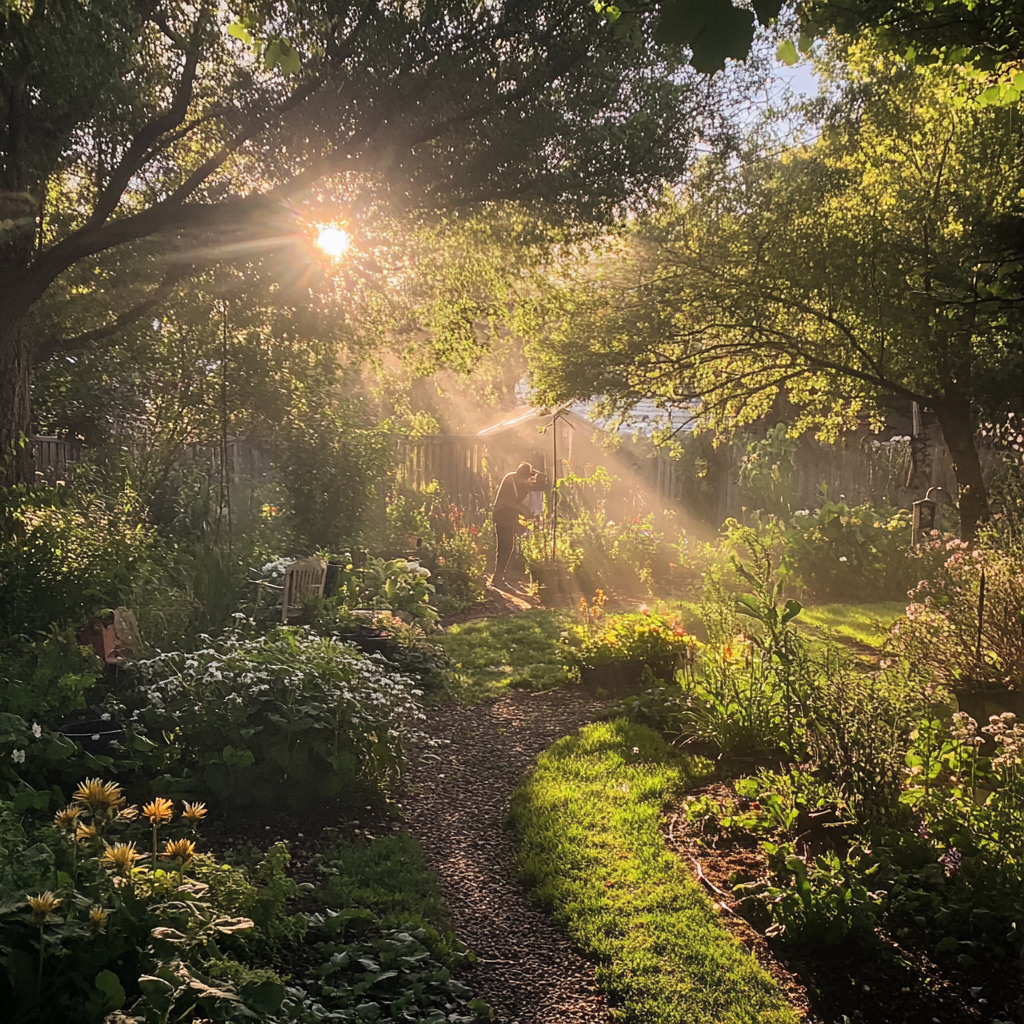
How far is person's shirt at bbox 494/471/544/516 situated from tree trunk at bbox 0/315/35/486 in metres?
6.14

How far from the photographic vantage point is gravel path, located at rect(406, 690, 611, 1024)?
9.09ft

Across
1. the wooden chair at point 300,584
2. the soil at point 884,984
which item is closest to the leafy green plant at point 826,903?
the soil at point 884,984

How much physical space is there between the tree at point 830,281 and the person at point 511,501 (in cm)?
281

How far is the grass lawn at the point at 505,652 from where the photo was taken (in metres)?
6.66

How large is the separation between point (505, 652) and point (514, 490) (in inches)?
174

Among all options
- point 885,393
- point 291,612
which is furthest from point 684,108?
point 291,612

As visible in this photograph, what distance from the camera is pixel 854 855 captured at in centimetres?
326

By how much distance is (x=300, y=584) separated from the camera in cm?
717

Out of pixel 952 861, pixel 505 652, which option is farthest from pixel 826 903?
pixel 505 652

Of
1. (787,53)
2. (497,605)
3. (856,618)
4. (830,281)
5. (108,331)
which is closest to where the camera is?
(787,53)

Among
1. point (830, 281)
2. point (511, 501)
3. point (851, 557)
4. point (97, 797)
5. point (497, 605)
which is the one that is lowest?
point (497, 605)

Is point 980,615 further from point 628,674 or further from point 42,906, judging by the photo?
point 42,906

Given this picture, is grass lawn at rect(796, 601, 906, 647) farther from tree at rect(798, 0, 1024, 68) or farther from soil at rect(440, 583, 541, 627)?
tree at rect(798, 0, 1024, 68)

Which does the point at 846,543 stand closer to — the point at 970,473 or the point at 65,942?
the point at 970,473
